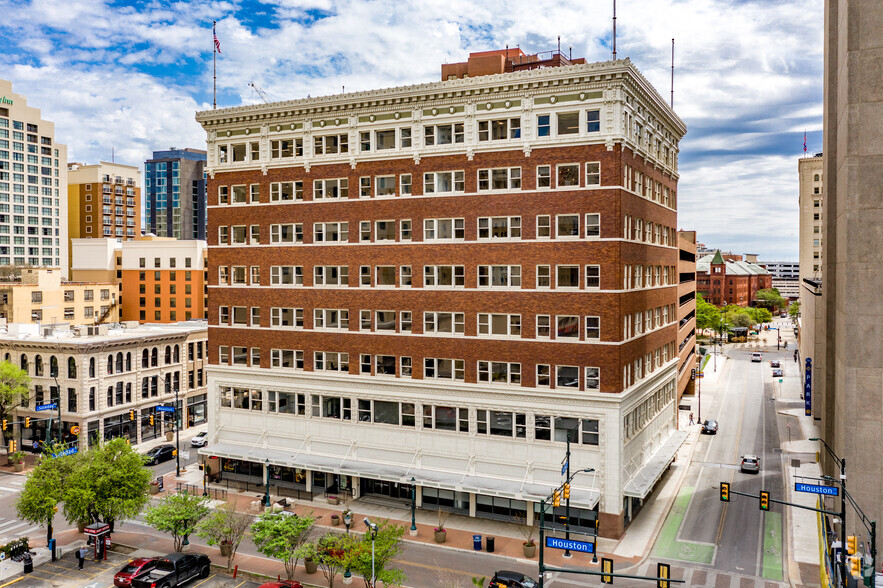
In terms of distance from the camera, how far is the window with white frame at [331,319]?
164 ft

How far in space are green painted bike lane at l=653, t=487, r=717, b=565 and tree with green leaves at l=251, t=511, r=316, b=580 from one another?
2101 cm

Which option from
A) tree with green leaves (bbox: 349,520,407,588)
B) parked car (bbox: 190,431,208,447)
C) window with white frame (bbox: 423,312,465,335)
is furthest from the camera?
parked car (bbox: 190,431,208,447)

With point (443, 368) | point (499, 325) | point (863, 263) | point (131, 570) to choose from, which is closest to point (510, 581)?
A: point (443, 368)

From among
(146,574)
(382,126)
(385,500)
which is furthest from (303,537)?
(382,126)

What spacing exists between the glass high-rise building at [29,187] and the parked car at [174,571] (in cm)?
12533

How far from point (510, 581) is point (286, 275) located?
29.4 metres

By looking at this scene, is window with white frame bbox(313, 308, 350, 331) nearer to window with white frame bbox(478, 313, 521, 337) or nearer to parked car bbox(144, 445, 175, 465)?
window with white frame bbox(478, 313, 521, 337)

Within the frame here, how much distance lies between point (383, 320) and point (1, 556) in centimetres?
2716

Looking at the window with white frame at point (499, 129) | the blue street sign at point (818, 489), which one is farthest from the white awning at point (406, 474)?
the window with white frame at point (499, 129)

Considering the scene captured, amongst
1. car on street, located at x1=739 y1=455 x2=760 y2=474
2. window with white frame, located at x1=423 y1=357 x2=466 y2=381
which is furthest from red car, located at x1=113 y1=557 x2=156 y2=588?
car on street, located at x1=739 y1=455 x2=760 y2=474

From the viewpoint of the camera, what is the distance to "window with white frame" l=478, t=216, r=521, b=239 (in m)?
44.1

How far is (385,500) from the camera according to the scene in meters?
47.8

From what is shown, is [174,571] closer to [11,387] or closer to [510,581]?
[510,581]

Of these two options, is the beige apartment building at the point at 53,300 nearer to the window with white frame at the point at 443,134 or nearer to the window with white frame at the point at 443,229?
the window with white frame at the point at 443,229
